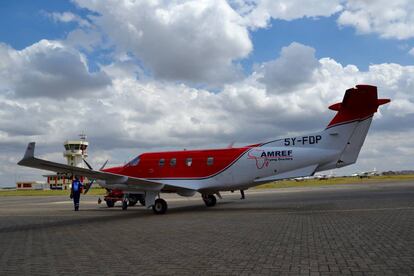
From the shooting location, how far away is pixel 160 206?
19594 mm

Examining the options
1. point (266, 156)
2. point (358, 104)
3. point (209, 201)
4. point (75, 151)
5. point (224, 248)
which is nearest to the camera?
point (224, 248)

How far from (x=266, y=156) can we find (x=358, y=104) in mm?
4952

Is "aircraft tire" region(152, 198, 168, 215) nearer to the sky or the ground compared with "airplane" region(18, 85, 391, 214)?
nearer to the ground

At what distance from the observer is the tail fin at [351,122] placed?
1822 cm

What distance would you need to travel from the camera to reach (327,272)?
655 cm

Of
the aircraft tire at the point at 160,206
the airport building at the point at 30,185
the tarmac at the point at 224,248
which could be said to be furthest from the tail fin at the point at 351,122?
the airport building at the point at 30,185

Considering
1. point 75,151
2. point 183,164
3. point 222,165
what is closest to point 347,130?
point 222,165

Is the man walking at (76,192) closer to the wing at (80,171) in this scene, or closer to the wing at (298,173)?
the wing at (80,171)

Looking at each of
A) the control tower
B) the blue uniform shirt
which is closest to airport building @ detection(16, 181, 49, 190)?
the control tower

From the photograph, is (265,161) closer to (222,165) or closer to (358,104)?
(222,165)

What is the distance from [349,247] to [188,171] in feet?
44.5

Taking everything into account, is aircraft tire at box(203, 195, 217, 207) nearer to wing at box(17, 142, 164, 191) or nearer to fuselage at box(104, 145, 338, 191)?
fuselage at box(104, 145, 338, 191)

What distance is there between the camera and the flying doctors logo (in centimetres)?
1933

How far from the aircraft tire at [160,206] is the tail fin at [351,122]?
782 centimetres
